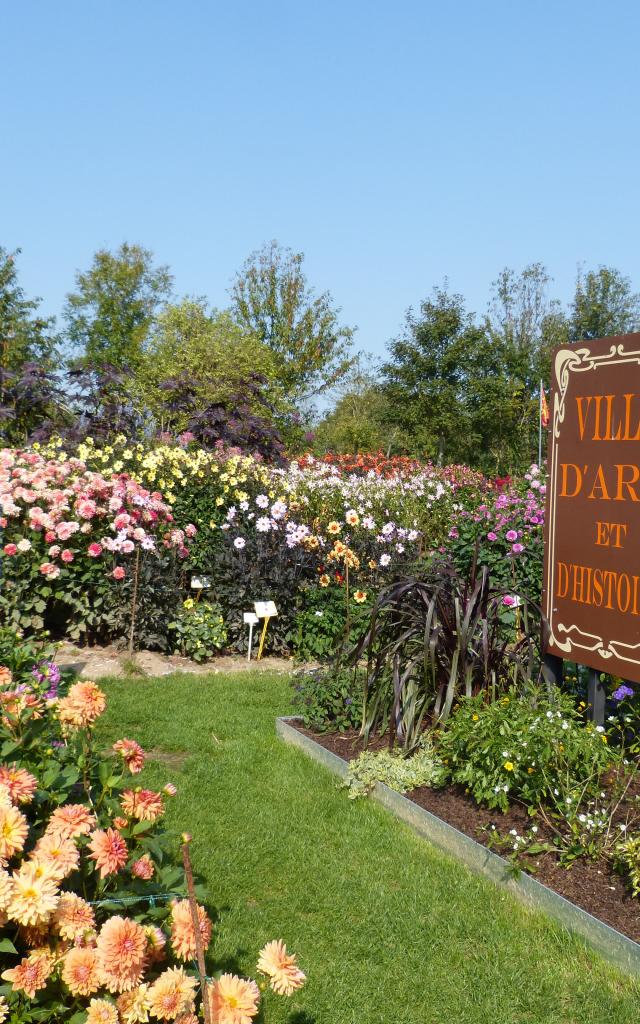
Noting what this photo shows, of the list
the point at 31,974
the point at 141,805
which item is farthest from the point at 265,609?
the point at 31,974

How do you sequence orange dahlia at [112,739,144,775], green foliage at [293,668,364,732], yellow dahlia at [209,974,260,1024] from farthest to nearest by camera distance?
1. green foliage at [293,668,364,732]
2. orange dahlia at [112,739,144,775]
3. yellow dahlia at [209,974,260,1024]

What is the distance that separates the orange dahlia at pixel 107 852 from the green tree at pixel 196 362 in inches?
388

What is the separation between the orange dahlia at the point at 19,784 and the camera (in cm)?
182

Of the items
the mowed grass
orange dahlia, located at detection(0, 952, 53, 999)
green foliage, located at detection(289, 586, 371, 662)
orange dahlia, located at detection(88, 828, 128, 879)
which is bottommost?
the mowed grass

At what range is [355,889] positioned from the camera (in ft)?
10.7

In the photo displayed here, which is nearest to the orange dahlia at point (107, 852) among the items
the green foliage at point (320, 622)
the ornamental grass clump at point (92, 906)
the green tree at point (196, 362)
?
the ornamental grass clump at point (92, 906)

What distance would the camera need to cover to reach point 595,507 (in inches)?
152

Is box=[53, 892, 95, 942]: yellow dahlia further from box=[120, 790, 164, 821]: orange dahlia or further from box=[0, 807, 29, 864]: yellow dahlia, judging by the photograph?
box=[120, 790, 164, 821]: orange dahlia

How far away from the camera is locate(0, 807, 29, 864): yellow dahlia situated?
5.49ft

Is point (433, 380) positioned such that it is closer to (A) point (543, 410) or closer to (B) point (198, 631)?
(A) point (543, 410)

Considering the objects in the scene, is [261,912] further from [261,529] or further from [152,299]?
[152,299]

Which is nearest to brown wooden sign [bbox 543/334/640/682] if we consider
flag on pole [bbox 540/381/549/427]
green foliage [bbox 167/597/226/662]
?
flag on pole [bbox 540/381/549/427]

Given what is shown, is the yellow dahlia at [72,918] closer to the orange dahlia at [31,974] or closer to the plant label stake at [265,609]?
the orange dahlia at [31,974]

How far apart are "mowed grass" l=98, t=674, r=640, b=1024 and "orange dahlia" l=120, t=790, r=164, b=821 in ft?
3.10
